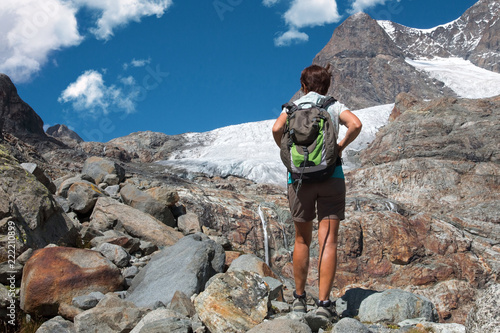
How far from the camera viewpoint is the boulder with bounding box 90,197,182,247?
24.1ft

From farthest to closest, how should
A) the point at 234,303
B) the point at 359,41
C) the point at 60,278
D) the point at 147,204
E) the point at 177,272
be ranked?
the point at 359,41 < the point at 147,204 < the point at 177,272 < the point at 60,278 < the point at 234,303

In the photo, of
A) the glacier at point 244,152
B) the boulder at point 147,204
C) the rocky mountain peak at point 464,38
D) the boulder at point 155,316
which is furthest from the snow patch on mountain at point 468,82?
the boulder at point 155,316

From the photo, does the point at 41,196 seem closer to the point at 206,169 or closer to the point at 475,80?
the point at 206,169

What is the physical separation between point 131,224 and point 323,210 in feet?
14.7

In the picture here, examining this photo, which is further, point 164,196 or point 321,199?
point 164,196

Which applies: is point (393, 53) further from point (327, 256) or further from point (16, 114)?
point (327, 256)

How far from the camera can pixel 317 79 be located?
170 inches

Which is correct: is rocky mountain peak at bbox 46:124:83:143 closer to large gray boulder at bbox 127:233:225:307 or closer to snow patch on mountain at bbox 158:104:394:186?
snow patch on mountain at bbox 158:104:394:186

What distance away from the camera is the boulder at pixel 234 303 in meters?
3.71

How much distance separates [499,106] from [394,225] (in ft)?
76.2

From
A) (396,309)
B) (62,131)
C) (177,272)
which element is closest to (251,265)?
(177,272)

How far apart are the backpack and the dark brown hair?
411mm

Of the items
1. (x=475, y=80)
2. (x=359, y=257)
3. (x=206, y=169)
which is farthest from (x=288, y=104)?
(x=475, y=80)

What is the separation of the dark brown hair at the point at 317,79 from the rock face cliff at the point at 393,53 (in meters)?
87.3
